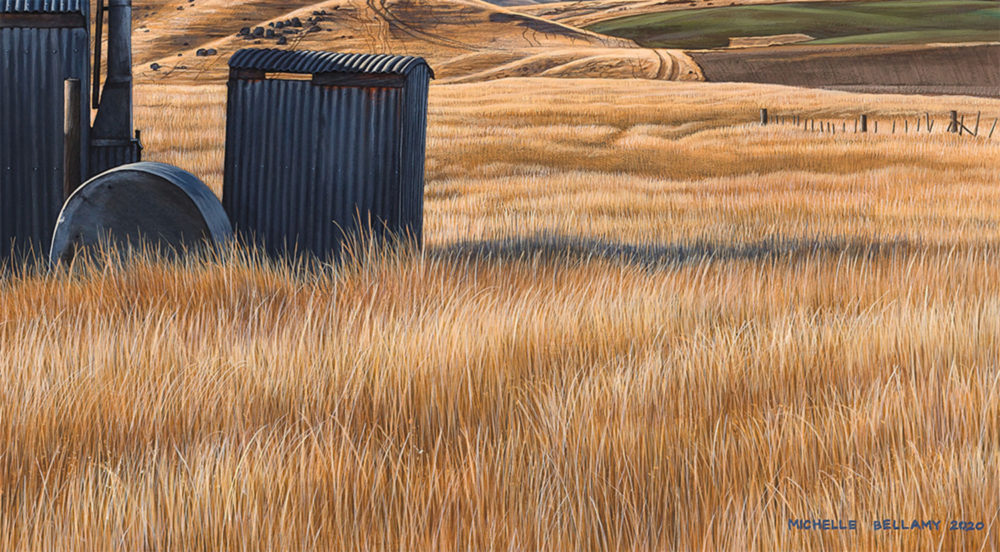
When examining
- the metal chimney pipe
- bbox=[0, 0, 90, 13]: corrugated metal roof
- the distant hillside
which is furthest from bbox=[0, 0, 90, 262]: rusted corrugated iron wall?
Result: the distant hillside

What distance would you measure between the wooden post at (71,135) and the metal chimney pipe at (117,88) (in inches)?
13.6

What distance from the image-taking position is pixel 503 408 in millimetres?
3424

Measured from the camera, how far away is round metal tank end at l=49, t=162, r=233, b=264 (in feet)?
22.4

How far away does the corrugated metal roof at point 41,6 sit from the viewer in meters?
7.44

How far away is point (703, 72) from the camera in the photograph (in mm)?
84188

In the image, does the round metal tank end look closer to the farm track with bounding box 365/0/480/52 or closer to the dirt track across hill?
the dirt track across hill

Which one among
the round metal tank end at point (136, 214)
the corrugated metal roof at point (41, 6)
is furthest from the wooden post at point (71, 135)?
the round metal tank end at point (136, 214)

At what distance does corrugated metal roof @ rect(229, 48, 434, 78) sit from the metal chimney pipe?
40.8 inches

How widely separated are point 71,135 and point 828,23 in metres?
129

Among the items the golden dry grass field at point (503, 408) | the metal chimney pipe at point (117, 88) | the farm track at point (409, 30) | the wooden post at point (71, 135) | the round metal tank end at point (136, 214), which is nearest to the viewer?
the golden dry grass field at point (503, 408)

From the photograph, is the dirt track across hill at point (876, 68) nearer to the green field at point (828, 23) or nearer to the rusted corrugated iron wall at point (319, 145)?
the green field at point (828, 23)

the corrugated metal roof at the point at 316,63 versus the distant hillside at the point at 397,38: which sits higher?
the corrugated metal roof at the point at 316,63

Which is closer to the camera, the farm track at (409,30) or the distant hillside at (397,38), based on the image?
the distant hillside at (397,38)

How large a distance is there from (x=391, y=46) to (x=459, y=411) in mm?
99863
